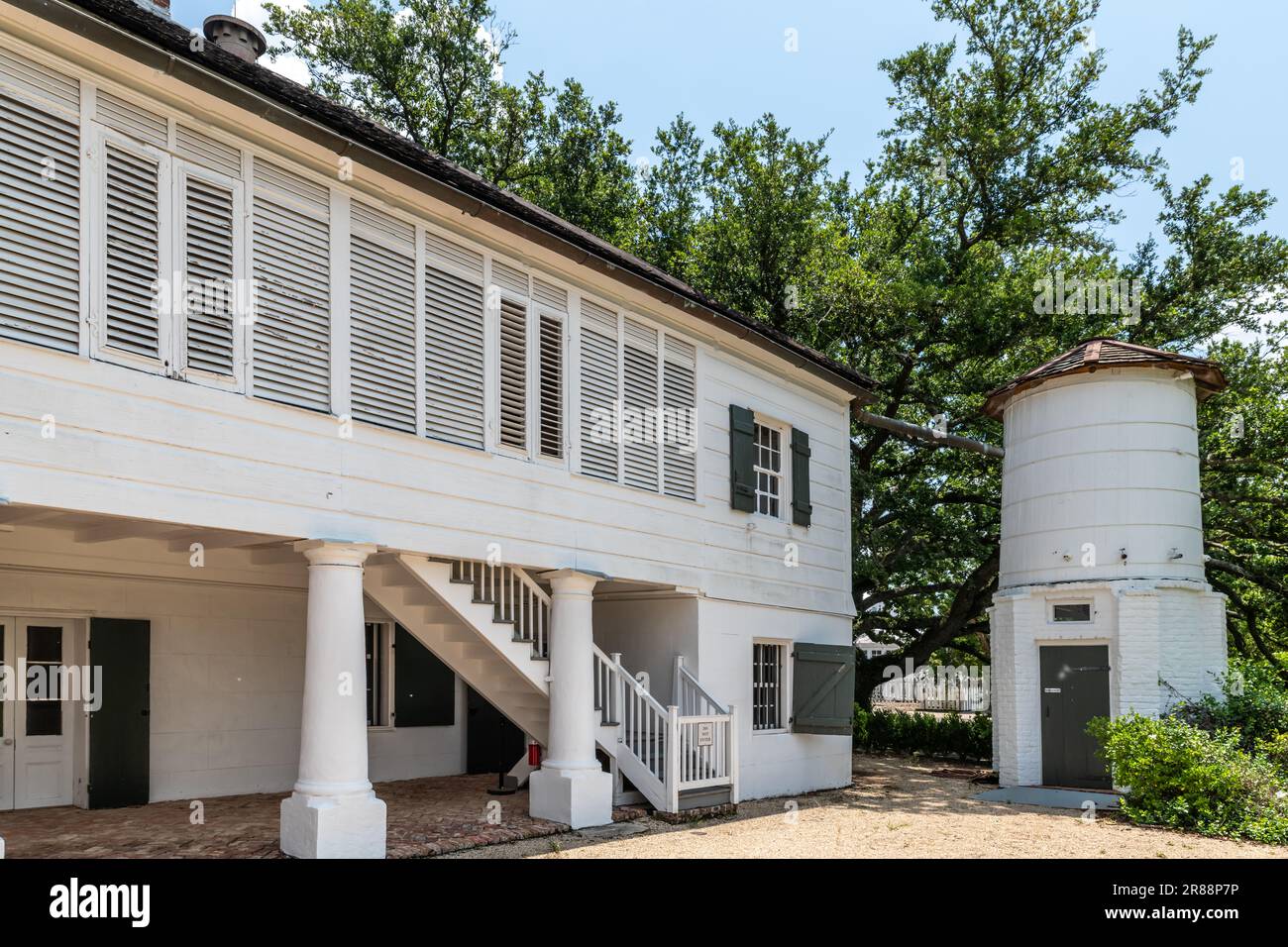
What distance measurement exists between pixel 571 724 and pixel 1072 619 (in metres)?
7.94

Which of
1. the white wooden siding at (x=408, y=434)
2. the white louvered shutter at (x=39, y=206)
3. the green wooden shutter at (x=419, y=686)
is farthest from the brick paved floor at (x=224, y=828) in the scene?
the white louvered shutter at (x=39, y=206)

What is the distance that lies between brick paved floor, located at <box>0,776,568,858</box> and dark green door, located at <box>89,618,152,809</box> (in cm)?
22

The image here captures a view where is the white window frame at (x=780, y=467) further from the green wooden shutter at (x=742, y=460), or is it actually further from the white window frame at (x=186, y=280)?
the white window frame at (x=186, y=280)

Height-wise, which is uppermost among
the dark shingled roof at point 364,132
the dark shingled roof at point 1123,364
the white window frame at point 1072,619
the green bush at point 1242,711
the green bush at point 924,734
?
the dark shingled roof at point 364,132

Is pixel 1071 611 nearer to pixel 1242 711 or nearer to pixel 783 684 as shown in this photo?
pixel 1242 711

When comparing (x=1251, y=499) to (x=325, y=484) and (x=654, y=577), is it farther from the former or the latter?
(x=325, y=484)

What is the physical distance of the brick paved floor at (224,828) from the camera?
812 cm

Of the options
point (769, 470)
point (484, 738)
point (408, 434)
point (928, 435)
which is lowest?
point (484, 738)

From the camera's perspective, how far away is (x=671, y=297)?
12242 millimetres

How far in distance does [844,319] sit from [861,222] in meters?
3.26

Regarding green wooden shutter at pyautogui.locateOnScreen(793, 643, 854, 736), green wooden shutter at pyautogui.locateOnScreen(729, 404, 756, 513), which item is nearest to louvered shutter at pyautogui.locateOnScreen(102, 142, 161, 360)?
green wooden shutter at pyautogui.locateOnScreen(729, 404, 756, 513)

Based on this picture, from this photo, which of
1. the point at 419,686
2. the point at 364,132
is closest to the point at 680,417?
the point at 419,686

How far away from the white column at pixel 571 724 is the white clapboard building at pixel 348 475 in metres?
0.04

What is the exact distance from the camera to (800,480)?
15023 millimetres
